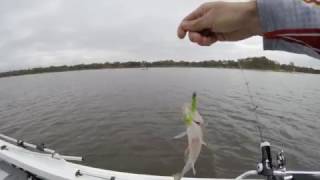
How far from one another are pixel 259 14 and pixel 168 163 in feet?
26.0

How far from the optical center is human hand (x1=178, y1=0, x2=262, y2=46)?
1.22m

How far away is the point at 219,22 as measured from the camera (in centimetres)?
126

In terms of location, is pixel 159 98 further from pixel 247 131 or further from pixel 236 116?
pixel 247 131

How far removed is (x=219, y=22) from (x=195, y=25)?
0.11 m

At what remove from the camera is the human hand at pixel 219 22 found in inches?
48.1

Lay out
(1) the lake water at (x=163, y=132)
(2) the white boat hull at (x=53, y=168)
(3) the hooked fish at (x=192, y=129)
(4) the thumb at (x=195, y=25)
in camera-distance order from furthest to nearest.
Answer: (1) the lake water at (x=163, y=132)
(2) the white boat hull at (x=53, y=168)
(4) the thumb at (x=195, y=25)
(3) the hooked fish at (x=192, y=129)

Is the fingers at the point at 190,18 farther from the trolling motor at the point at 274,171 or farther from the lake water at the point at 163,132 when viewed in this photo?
the lake water at the point at 163,132

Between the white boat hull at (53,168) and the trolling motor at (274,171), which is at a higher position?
the trolling motor at (274,171)

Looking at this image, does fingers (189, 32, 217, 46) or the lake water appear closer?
fingers (189, 32, 217, 46)

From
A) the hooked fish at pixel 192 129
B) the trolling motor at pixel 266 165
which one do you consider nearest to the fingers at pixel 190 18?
the hooked fish at pixel 192 129

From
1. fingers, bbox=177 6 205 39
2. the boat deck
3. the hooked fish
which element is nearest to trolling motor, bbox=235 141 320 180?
the hooked fish

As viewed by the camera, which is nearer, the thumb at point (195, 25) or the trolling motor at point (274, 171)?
the thumb at point (195, 25)

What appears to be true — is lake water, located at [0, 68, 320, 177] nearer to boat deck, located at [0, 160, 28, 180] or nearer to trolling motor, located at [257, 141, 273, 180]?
boat deck, located at [0, 160, 28, 180]

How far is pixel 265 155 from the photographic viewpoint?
3291 mm
